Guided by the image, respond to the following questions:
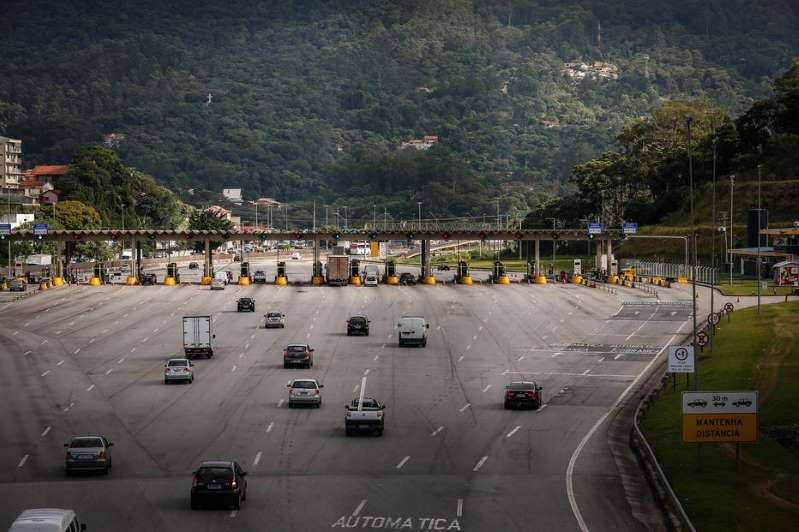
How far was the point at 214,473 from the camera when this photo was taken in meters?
46.3

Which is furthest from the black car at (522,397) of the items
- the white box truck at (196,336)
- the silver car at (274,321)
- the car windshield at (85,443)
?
the silver car at (274,321)

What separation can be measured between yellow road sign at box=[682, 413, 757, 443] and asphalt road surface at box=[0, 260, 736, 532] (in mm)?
2838

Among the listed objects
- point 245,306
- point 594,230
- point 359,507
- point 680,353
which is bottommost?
point 359,507

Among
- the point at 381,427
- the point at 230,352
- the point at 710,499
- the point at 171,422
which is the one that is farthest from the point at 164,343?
the point at 710,499

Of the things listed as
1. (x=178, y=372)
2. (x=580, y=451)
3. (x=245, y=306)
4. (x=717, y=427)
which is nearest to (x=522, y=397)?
(x=580, y=451)

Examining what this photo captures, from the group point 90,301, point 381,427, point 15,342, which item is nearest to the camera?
point 381,427

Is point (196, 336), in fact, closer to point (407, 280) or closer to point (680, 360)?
point (680, 360)

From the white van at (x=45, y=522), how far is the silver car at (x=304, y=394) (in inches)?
1282

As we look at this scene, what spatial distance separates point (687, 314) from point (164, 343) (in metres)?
49.1

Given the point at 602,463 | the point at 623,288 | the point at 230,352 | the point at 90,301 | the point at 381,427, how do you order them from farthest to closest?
the point at 623,288
the point at 90,301
the point at 230,352
the point at 381,427
the point at 602,463

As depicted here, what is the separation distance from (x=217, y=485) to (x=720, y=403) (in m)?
18.9

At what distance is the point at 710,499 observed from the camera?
48812 millimetres

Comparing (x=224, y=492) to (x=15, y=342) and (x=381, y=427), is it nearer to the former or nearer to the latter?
(x=381, y=427)

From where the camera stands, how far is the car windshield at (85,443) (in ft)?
173
